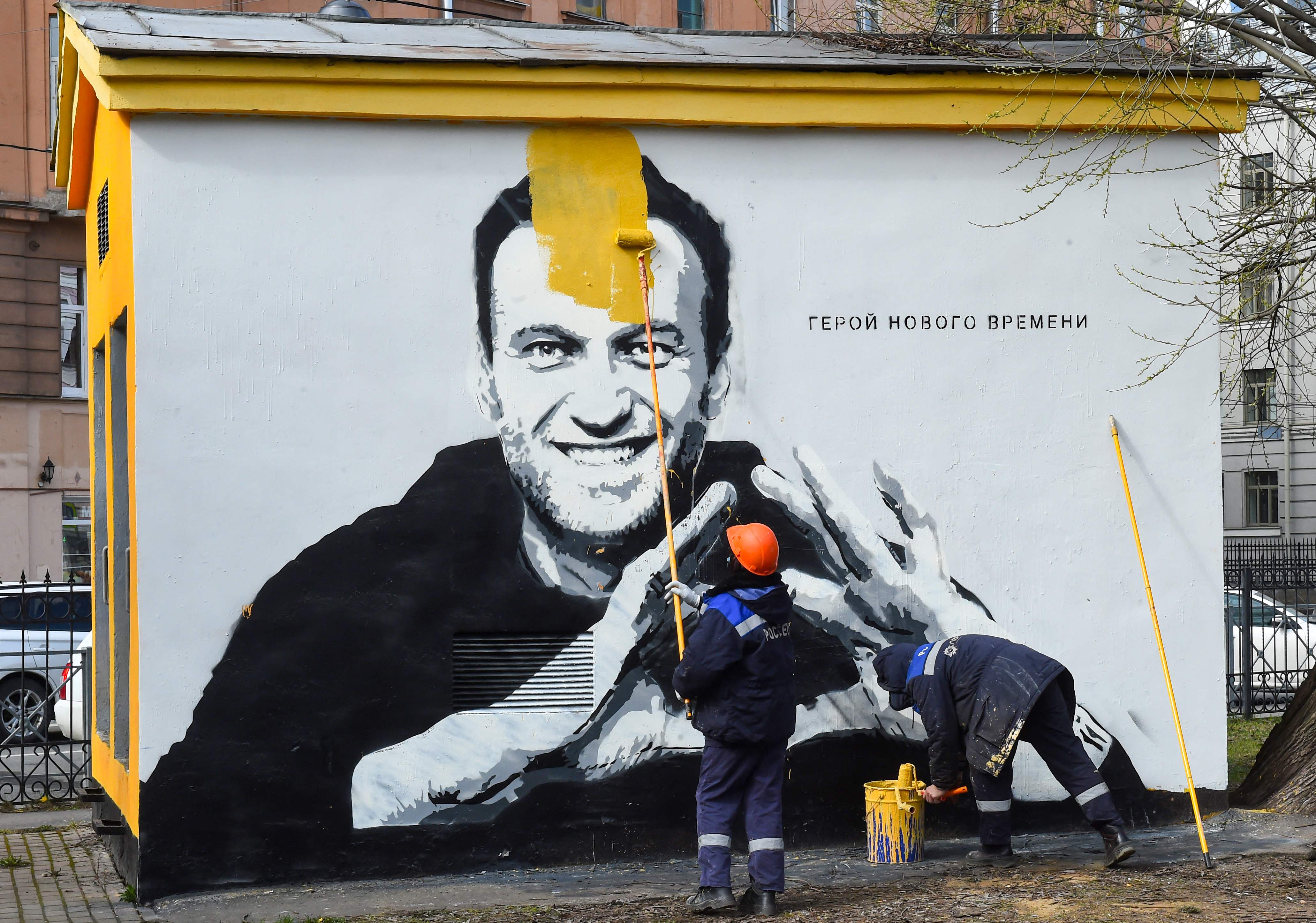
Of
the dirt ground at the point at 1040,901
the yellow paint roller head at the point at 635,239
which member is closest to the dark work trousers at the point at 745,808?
the dirt ground at the point at 1040,901

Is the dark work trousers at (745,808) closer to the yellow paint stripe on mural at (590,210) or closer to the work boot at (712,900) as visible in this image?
the work boot at (712,900)

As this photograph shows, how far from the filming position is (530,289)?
283 inches

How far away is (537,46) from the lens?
7469 millimetres

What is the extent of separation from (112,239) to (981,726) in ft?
17.9

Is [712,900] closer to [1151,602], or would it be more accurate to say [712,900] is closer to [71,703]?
[1151,602]

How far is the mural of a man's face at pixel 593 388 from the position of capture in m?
7.18

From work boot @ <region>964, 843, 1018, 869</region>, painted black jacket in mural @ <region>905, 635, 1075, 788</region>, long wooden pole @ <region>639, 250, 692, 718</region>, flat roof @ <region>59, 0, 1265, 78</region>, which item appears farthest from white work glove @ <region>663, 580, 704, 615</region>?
flat roof @ <region>59, 0, 1265, 78</region>

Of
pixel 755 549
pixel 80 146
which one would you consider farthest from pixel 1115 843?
pixel 80 146

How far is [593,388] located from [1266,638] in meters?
10.2

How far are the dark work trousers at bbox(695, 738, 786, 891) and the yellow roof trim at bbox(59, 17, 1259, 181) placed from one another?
342 cm

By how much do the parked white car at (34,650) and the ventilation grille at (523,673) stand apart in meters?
5.59

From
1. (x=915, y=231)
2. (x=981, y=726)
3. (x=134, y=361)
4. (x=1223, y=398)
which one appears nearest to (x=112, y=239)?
(x=134, y=361)

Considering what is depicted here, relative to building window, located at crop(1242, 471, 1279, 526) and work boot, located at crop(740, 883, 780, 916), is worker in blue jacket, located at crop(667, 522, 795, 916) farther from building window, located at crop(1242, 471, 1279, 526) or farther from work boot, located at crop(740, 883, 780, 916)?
building window, located at crop(1242, 471, 1279, 526)

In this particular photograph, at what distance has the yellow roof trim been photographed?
6.71 m
